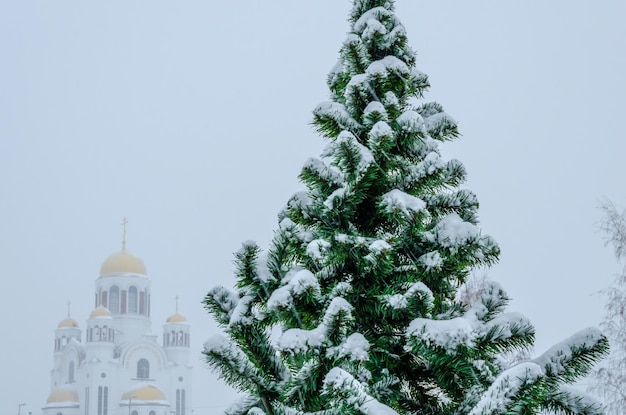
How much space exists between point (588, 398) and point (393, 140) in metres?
1.09

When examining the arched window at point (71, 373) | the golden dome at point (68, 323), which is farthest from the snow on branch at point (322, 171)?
the golden dome at point (68, 323)

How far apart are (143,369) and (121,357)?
2343 mm

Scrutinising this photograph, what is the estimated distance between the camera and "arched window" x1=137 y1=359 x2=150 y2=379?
2569 inches

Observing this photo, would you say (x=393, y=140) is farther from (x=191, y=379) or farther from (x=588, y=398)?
(x=191, y=379)

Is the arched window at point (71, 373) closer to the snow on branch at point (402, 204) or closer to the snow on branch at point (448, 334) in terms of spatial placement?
the snow on branch at point (402, 204)

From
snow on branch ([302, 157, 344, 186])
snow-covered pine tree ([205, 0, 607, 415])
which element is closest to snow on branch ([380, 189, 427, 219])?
snow-covered pine tree ([205, 0, 607, 415])

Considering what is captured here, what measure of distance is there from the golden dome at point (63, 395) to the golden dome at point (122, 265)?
975 cm

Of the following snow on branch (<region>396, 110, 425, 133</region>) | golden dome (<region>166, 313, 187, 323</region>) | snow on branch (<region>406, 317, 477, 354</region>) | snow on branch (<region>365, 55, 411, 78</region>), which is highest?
golden dome (<region>166, 313, 187, 323</region>)

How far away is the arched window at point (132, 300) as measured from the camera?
220 feet

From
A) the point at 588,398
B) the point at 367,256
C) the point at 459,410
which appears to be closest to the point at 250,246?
the point at 367,256

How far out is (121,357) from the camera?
210ft

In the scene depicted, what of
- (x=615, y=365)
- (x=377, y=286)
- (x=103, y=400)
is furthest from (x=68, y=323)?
(x=377, y=286)

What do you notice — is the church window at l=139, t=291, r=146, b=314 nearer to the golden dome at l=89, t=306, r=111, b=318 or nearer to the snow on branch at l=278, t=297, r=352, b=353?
the golden dome at l=89, t=306, r=111, b=318

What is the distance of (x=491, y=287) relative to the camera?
9.44ft
